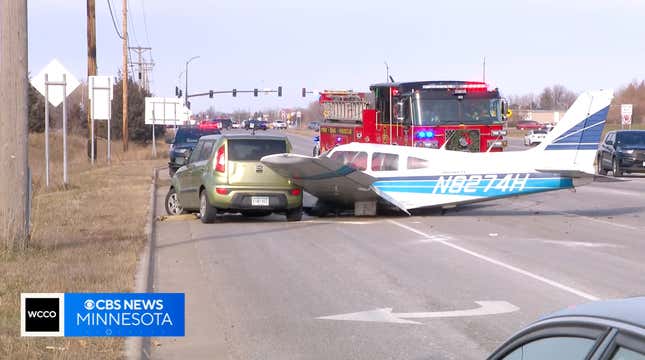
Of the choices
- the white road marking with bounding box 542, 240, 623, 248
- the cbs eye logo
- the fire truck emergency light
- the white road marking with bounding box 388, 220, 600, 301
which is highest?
the fire truck emergency light

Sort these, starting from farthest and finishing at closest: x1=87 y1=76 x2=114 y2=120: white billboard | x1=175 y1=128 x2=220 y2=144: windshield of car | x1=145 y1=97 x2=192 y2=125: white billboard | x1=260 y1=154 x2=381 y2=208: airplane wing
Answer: x1=145 y1=97 x2=192 y2=125: white billboard < x1=175 y1=128 x2=220 y2=144: windshield of car < x1=87 y1=76 x2=114 y2=120: white billboard < x1=260 y1=154 x2=381 y2=208: airplane wing

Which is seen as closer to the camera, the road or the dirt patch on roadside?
the dirt patch on roadside

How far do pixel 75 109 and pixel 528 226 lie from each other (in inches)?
3079

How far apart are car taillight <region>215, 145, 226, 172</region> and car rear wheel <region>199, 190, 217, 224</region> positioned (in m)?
0.66

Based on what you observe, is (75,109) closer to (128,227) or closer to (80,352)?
(128,227)

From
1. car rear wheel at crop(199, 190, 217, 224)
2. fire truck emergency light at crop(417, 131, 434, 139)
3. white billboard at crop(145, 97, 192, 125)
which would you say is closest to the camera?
car rear wheel at crop(199, 190, 217, 224)

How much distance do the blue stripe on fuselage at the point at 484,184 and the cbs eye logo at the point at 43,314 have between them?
15.5m

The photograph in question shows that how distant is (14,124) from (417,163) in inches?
362

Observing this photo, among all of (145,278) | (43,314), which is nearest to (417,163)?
(145,278)

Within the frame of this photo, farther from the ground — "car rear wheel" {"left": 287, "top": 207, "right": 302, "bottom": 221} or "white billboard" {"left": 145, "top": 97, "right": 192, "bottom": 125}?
"white billboard" {"left": 145, "top": 97, "right": 192, "bottom": 125}

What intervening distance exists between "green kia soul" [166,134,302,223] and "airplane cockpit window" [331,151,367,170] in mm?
1673

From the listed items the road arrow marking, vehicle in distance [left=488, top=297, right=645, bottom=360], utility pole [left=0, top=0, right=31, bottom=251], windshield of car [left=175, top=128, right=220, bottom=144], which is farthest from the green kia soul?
windshield of car [left=175, top=128, right=220, bottom=144]

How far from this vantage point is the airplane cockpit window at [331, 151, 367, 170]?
20.5 metres

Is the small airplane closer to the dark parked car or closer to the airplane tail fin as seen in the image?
the airplane tail fin
